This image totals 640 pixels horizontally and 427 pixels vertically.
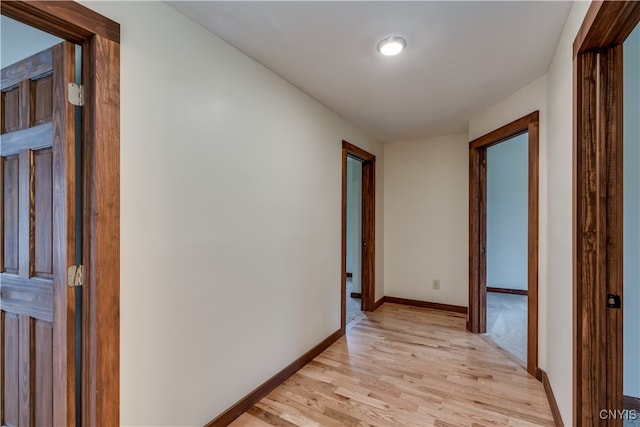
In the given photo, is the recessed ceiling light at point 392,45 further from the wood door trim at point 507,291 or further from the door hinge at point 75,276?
the wood door trim at point 507,291

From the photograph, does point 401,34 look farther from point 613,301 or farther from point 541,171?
point 613,301

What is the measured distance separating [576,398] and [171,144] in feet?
7.68

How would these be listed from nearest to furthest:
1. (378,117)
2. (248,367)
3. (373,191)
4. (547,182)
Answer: (248,367) < (547,182) < (378,117) < (373,191)

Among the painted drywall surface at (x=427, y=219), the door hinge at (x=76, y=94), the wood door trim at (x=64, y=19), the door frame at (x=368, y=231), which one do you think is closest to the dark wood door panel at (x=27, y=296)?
the door hinge at (x=76, y=94)

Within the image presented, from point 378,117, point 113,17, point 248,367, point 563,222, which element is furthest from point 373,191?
point 113,17

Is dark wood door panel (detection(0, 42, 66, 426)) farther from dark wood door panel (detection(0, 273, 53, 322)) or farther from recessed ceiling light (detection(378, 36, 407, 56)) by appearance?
recessed ceiling light (detection(378, 36, 407, 56))

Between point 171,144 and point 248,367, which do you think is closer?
point 171,144

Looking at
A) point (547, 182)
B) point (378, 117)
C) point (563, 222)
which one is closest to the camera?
point (563, 222)

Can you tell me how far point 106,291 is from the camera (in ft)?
4.17

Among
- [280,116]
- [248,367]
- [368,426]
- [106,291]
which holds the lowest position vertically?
[368,426]

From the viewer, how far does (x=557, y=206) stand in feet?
6.21

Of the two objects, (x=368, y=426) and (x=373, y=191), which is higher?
(x=373, y=191)

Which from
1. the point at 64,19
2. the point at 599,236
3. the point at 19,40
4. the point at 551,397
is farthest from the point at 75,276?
the point at 551,397

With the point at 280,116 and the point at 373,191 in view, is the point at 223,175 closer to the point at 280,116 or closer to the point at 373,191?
the point at 280,116
